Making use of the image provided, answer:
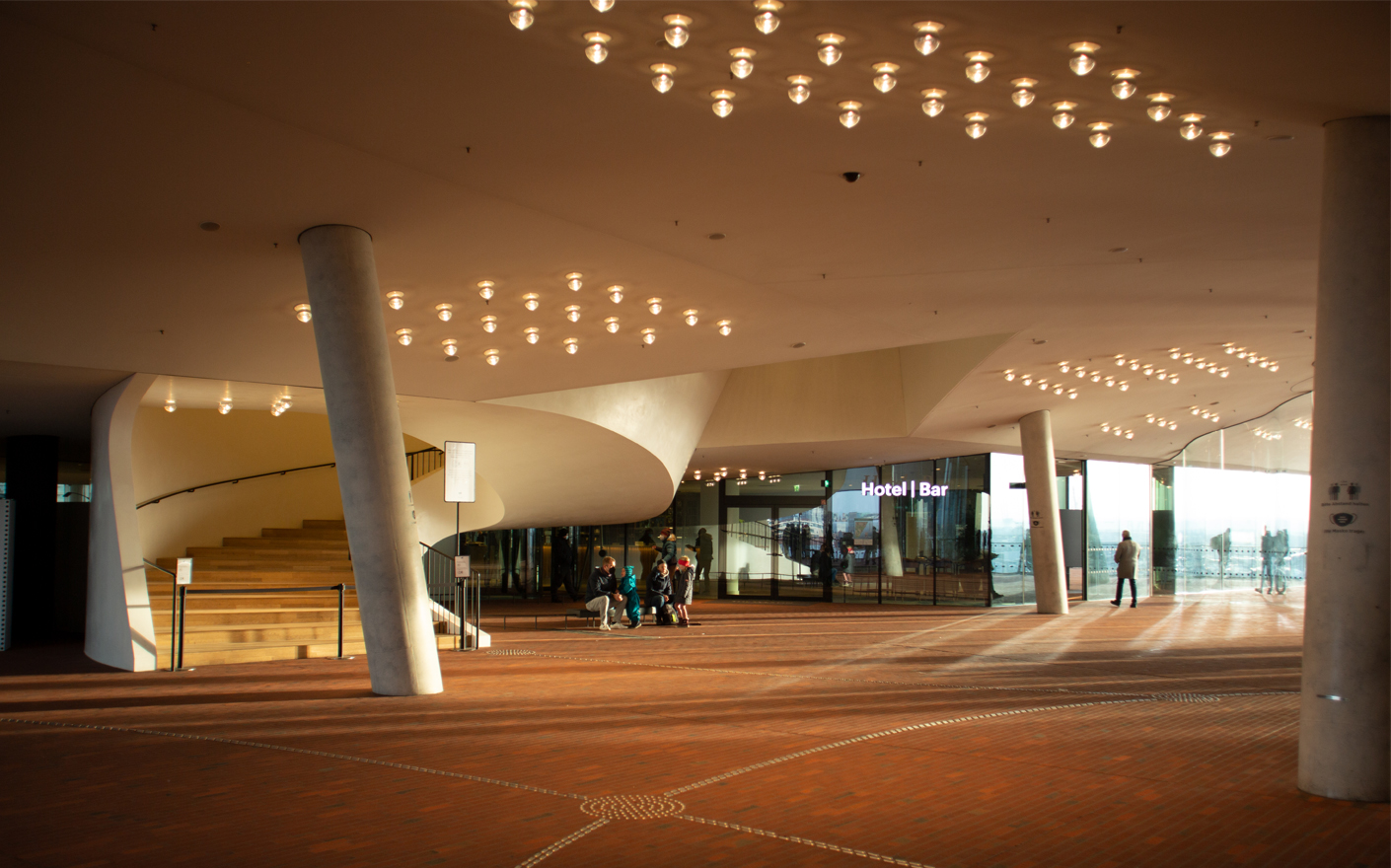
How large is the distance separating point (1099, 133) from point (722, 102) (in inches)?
109

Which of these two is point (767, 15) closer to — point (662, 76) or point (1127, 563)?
point (662, 76)

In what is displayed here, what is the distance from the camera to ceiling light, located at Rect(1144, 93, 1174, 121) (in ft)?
22.0

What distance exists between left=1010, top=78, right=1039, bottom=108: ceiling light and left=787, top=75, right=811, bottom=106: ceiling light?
1.34 meters

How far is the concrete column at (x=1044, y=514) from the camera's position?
23.5 meters

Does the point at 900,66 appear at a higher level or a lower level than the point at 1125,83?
higher

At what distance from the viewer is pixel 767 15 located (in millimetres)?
5742

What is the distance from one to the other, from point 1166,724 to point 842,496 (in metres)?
20.7

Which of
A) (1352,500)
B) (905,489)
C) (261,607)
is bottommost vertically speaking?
(261,607)

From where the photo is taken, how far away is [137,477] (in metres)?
19.3

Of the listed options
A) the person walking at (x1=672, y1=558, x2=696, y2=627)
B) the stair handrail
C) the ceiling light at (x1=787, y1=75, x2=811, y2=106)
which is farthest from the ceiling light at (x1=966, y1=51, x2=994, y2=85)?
the stair handrail

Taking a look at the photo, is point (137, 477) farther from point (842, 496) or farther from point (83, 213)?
point (842, 496)

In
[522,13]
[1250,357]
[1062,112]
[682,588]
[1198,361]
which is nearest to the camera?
[522,13]

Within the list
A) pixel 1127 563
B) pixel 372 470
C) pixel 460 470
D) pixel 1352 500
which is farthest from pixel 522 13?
pixel 1127 563

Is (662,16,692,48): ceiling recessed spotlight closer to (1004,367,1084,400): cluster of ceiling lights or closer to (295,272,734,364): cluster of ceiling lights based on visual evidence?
(295,272,734,364): cluster of ceiling lights
